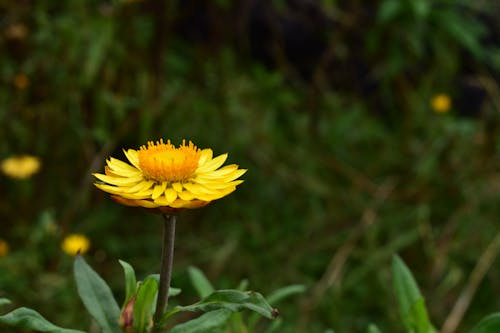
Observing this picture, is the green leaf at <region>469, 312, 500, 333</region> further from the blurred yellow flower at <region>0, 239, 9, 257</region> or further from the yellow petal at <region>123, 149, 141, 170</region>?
the blurred yellow flower at <region>0, 239, 9, 257</region>

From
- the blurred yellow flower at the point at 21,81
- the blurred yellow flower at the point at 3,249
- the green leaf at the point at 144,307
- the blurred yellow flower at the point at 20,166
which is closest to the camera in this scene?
the green leaf at the point at 144,307

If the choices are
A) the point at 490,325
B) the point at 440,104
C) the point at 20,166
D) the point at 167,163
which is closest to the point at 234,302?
the point at 167,163

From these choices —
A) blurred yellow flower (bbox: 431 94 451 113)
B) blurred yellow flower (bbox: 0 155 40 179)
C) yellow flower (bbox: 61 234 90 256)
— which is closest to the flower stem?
yellow flower (bbox: 61 234 90 256)

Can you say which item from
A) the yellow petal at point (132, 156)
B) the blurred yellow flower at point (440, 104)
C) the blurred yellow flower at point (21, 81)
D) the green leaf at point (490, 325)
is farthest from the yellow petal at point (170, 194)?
the blurred yellow flower at point (440, 104)

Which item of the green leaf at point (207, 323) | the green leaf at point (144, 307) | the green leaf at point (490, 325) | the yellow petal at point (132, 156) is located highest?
the yellow petal at point (132, 156)

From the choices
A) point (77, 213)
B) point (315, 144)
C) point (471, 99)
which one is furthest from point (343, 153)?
point (77, 213)

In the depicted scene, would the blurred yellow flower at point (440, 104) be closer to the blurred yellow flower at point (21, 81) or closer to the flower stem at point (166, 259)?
the blurred yellow flower at point (21, 81)

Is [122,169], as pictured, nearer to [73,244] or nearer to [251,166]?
[73,244]
